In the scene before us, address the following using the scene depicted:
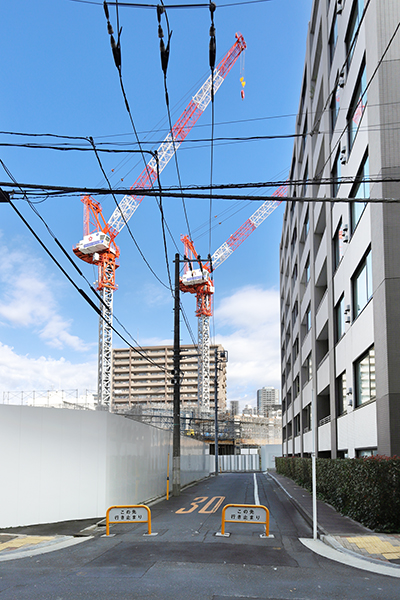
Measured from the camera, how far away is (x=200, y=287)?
115750 millimetres

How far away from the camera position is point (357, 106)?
19984 mm

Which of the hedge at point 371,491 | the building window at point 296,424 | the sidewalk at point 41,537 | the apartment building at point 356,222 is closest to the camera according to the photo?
the sidewalk at point 41,537

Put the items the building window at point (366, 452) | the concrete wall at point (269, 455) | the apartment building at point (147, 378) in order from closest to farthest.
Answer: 1. the building window at point (366, 452)
2. the concrete wall at point (269, 455)
3. the apartment building at point (147, 378)

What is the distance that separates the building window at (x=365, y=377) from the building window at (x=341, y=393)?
93.0 inches

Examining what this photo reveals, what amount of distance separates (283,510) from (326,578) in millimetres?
11081

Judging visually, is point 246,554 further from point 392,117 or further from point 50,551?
point 392,117

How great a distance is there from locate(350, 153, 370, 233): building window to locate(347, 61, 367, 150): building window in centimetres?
177

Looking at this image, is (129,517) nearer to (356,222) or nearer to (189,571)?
(189,571)

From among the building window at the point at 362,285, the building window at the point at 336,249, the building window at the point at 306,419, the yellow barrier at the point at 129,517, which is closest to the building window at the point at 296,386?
the building window at the point at 306,419

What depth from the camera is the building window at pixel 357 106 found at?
746 inches

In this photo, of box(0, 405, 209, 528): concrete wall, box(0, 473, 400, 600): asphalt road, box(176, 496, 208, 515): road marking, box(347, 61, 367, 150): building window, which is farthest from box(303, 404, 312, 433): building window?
box(0, 473, 400, 600): asphalt road

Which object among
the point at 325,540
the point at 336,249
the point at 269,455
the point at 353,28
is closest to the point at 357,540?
the point at 325,540

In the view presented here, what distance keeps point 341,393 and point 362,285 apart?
6388 millimetres

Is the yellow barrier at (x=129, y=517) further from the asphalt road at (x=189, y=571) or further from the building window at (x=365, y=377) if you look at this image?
the building window at (x=365, y=377)
